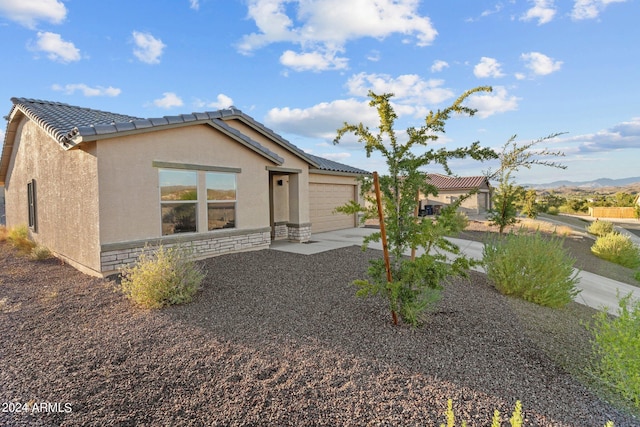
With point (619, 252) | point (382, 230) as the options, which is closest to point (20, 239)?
point (382, 230)

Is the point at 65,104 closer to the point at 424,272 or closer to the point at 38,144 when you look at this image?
the point at 38,144

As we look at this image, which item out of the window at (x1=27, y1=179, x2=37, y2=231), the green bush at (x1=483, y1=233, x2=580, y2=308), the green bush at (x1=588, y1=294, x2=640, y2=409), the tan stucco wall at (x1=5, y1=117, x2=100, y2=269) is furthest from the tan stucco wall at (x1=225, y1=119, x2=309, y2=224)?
the green bush at (x1=588, y1=294, x2=640, y2=409)

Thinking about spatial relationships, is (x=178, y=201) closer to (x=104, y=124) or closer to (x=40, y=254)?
(x=104, y=124)

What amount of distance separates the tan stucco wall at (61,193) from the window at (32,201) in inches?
11.8

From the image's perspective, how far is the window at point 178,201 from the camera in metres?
8.10

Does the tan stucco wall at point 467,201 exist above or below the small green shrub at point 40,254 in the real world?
above

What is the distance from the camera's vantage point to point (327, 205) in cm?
1526

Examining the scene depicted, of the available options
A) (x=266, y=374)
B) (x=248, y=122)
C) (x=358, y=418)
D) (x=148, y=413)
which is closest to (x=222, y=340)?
(x=266, y=374)

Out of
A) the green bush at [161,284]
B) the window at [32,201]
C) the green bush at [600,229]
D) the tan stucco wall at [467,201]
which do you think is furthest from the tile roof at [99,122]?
the tan stucco wall at [467,201]

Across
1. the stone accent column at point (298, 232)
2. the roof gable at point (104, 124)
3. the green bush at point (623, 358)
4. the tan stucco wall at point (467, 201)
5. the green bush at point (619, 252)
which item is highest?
the roof gable at point (104, 124)

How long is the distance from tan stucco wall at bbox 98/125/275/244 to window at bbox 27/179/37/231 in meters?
7.20

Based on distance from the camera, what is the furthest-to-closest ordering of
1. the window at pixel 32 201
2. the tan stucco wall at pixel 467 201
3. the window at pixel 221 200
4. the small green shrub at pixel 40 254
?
the tan stucco wall at pixel 467 201
the window at pixel 32 201
the small green shrub at pixel 40 254
the window at pixel 221 200

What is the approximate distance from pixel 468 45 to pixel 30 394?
13097mm

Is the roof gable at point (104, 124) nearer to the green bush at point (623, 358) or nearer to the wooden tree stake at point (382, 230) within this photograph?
the wooden tree stake at point (382, 230)
